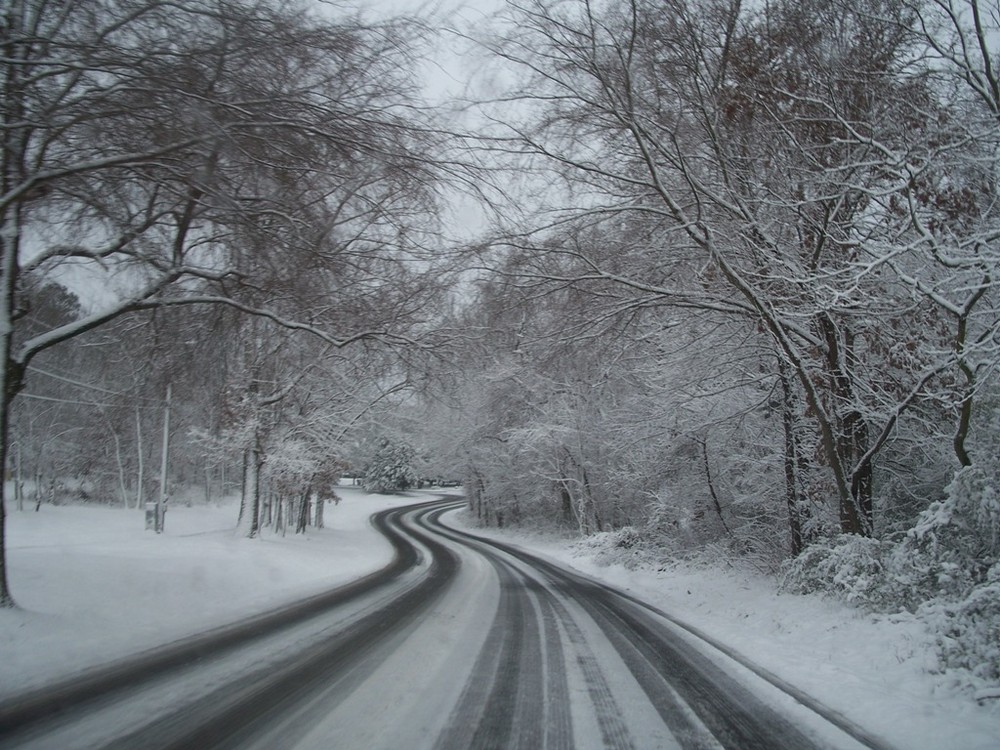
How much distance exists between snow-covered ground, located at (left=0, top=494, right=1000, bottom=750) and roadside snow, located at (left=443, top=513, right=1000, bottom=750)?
1 cm

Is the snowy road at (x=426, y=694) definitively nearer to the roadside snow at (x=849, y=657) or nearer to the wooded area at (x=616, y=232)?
the roadside snow at (x=849, y=657)

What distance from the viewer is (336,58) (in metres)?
5.64

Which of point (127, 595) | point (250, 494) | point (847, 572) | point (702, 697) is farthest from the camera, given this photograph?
point (250, 494)

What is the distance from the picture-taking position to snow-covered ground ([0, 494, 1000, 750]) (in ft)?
14.5

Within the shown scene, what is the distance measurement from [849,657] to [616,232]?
5871 millimetres

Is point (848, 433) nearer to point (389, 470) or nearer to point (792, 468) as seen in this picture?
point (792, 468)

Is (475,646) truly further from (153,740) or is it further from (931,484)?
(931,484)

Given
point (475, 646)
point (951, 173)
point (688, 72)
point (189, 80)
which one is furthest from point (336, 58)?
point (951, 173)

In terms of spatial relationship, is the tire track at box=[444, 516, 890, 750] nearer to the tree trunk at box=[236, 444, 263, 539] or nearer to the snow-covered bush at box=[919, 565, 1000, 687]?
the snow-covered bush at box=[919, 565, 1000, 687]

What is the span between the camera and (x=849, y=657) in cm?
582

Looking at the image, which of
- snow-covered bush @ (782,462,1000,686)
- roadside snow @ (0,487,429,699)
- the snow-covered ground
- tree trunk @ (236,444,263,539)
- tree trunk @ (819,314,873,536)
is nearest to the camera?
the snow-covered ground

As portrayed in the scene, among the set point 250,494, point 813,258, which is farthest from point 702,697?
point 250,494

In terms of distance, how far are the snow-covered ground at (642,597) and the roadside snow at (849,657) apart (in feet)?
0.05

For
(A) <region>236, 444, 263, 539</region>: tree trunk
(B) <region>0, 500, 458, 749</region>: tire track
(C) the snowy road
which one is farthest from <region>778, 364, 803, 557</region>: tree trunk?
(A) <region>236, 444, 263, 539</region>: tree trunk
